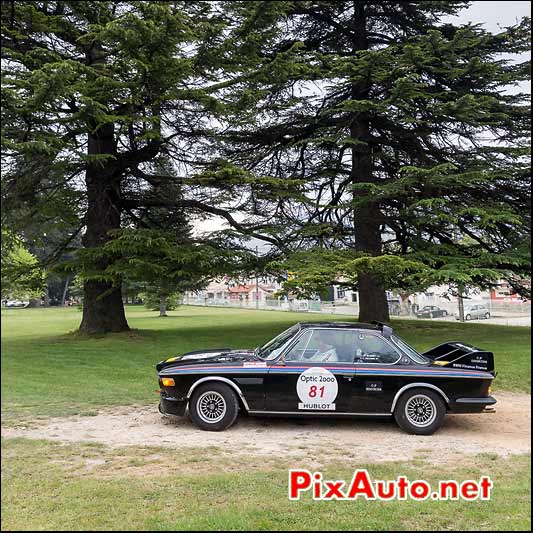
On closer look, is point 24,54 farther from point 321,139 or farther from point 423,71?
point 423,71

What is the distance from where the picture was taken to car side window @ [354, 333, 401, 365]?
706 centimetres

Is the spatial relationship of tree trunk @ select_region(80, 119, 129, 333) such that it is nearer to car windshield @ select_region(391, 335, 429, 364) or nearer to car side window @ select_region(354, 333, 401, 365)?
car side window @ select_region(354, 333, 401, 365)

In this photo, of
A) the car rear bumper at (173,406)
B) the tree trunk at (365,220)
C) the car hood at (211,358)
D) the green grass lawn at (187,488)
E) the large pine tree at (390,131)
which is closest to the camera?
the green grass lawn at (187,488)

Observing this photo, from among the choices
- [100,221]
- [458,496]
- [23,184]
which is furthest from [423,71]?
[458,496]

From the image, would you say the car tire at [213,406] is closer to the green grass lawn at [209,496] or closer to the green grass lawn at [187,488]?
the green grass lawn at [187,488]

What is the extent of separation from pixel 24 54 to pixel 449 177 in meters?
13.0

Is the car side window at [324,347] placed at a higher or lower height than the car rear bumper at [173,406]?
higher

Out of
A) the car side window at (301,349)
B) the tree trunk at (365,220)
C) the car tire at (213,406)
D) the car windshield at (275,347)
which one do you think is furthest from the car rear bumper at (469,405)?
the tree trunk at (365,220)

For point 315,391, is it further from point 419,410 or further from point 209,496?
point 209,496

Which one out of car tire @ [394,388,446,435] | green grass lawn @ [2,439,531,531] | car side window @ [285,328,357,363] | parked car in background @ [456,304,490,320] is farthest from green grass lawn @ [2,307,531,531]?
parked car in background @ [456,304,490,320]

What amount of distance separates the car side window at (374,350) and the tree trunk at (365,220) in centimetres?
1196

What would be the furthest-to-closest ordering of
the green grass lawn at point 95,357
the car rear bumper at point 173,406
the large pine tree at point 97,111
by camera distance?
1. the large pine tree at point 97,111
2. the car rear bumper at point 173,406
3. the green grass lawn at point 95,357

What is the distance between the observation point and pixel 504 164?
18.7 m

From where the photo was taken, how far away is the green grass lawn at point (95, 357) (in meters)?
6.27
